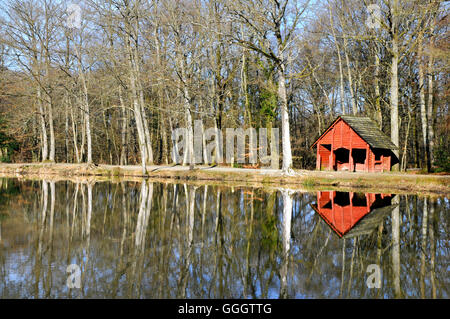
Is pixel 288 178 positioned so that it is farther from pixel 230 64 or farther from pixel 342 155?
pixel 230 64

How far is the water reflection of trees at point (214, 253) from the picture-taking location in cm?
519

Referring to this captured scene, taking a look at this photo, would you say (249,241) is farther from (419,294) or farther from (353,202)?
(353,202)

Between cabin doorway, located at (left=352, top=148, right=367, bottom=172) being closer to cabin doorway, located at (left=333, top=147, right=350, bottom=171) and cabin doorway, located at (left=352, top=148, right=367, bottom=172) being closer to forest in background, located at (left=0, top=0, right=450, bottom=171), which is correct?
cabin doorway, located at (left=333, top=147, right=350, bottom=171)

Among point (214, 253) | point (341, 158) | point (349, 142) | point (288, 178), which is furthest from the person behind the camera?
point (341, 158)

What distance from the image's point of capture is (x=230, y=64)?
3578 centimetres

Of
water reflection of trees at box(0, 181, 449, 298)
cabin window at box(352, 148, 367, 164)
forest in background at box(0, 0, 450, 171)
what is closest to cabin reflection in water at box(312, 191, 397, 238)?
water reflection of trees at box(0, 181, 449, 298)

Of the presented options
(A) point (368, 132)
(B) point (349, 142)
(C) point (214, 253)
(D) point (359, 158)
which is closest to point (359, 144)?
(B) point (349, 142)

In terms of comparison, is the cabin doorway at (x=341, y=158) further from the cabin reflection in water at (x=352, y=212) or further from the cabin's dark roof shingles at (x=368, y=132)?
the cabin reflection in water at (x=352, y=212)

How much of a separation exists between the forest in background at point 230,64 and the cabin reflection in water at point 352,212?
7.61 m

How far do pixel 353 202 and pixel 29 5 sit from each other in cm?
2991

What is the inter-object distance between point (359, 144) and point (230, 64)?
1487cm

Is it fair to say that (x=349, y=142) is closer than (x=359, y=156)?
Yes
